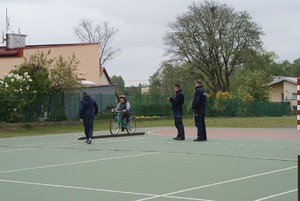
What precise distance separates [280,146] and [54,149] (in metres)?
7.24

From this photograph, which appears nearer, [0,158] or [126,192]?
[126,192]

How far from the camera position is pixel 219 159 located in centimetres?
1381

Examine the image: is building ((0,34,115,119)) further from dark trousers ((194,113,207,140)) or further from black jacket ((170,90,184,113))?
dark trousers ((194,113,207,140))

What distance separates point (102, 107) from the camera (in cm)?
4006

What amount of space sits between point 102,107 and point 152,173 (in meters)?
28.9

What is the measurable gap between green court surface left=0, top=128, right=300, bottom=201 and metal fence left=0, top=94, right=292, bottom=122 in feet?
46.5

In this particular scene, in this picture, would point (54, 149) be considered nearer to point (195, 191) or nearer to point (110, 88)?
point (195, 191)

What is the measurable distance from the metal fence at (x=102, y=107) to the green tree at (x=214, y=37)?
15.0m

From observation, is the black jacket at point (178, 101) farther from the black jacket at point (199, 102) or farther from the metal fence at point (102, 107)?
the metal fence at point (102, 107)

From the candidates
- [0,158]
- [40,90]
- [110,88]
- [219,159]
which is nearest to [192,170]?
[219,159]

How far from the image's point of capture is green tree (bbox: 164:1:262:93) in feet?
234

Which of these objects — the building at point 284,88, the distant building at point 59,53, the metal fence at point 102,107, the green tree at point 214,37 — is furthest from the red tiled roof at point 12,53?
the building at point 284,88

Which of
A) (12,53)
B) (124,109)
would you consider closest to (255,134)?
(124,109)

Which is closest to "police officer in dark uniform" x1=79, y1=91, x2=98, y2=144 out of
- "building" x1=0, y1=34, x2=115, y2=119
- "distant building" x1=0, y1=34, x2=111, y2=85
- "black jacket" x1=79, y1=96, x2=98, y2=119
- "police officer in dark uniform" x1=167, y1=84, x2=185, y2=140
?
"black jacket" x1=79, y1=96, x2=98, y2=119
